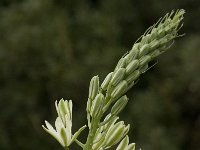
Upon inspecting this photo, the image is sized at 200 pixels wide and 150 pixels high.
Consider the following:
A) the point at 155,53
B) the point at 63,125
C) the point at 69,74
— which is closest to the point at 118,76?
the point at 155,53

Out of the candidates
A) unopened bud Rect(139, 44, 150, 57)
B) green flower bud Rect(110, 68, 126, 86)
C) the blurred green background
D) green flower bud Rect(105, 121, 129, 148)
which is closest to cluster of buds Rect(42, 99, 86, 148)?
green flower bud Rect(105, 121, 129, 148)

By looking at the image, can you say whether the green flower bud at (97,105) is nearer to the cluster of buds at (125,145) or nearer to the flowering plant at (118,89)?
the flowering plant at (118,89)

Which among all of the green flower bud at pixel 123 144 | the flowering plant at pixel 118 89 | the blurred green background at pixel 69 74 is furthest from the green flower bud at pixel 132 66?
the blurred green background at pixel 69 74

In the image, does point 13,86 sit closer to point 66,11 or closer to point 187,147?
point 66,11

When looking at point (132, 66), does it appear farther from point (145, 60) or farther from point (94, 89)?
point (94, 89)

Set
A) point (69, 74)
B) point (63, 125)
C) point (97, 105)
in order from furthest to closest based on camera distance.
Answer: point (69, 74), point (63, 125), point (97, 105)
